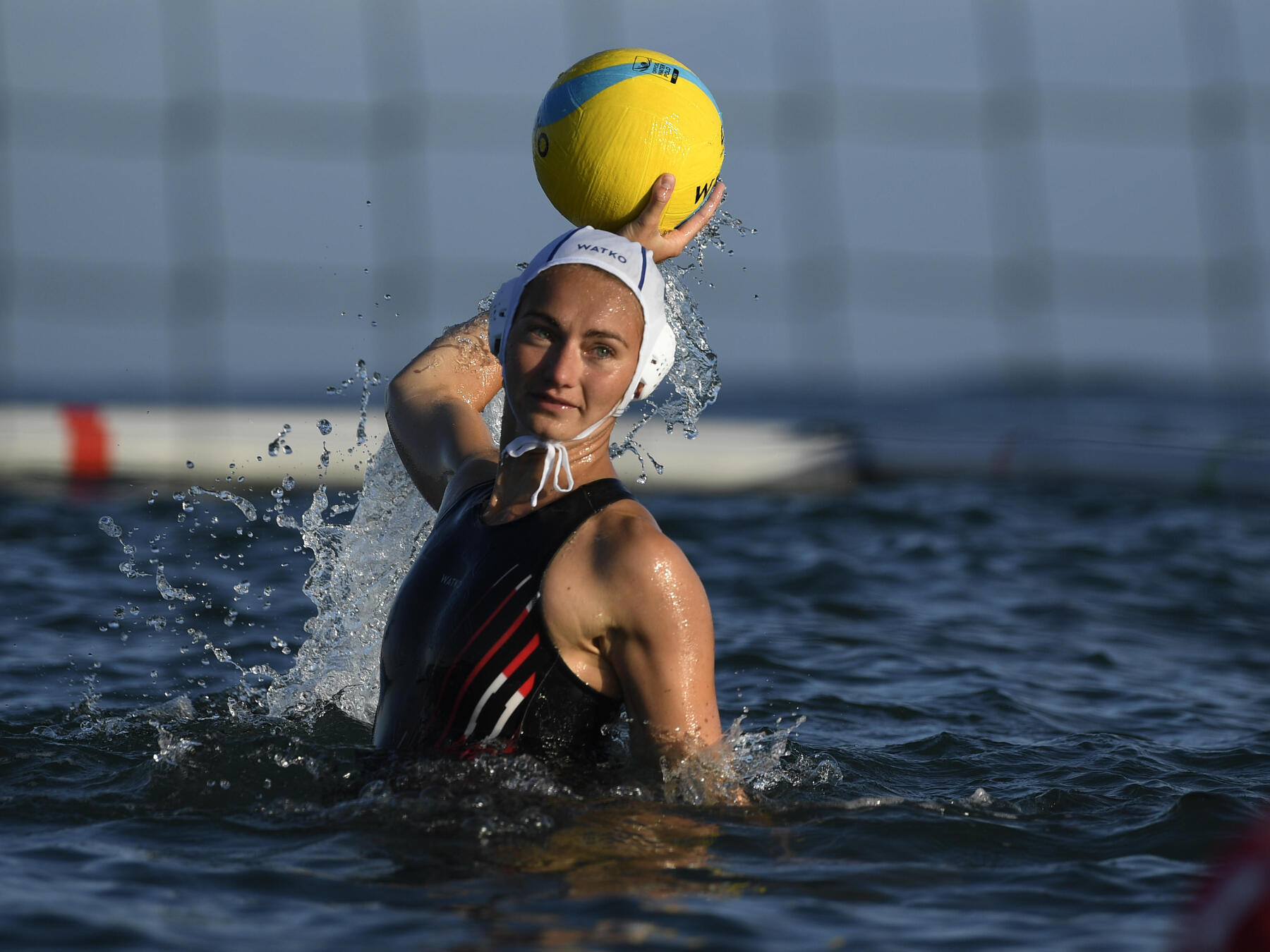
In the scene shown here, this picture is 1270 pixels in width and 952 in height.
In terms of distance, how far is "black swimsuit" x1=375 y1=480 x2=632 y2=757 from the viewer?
302cm

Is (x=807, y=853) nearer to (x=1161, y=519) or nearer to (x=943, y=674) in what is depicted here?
(x=943, y=674)

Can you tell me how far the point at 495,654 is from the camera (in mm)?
3035

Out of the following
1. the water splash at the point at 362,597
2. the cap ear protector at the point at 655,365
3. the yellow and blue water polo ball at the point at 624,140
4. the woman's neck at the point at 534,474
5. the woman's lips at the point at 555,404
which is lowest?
the water splash at the point at 362,597

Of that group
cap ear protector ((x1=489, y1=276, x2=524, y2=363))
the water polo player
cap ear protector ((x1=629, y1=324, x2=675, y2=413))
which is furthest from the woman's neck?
cap ear protector ((x1=489, y1=276, x2=524, y2=363))

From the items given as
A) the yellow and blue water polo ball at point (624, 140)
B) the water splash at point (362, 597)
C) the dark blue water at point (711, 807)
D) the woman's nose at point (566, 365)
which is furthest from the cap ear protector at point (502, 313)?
the water splash at point (362, 597)

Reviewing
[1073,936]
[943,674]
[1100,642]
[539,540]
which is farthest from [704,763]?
[1100,642]

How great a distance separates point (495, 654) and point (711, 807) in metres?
0.66

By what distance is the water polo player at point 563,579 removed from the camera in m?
2.91

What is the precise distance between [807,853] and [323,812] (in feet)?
3.79

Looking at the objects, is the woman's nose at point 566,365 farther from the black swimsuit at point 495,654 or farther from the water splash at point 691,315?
the water splash at point 691,315

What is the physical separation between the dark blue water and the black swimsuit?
0.09 metres

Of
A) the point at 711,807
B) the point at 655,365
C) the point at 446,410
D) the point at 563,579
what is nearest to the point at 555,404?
the point at 655,365

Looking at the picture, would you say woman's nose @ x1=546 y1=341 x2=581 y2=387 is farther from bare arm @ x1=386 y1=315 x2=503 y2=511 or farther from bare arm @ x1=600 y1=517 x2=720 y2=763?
bare arm @ x1=386 y1=315 x2=503 y2=511

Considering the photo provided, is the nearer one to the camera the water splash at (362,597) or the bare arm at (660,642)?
the bare arm at (660,642)
